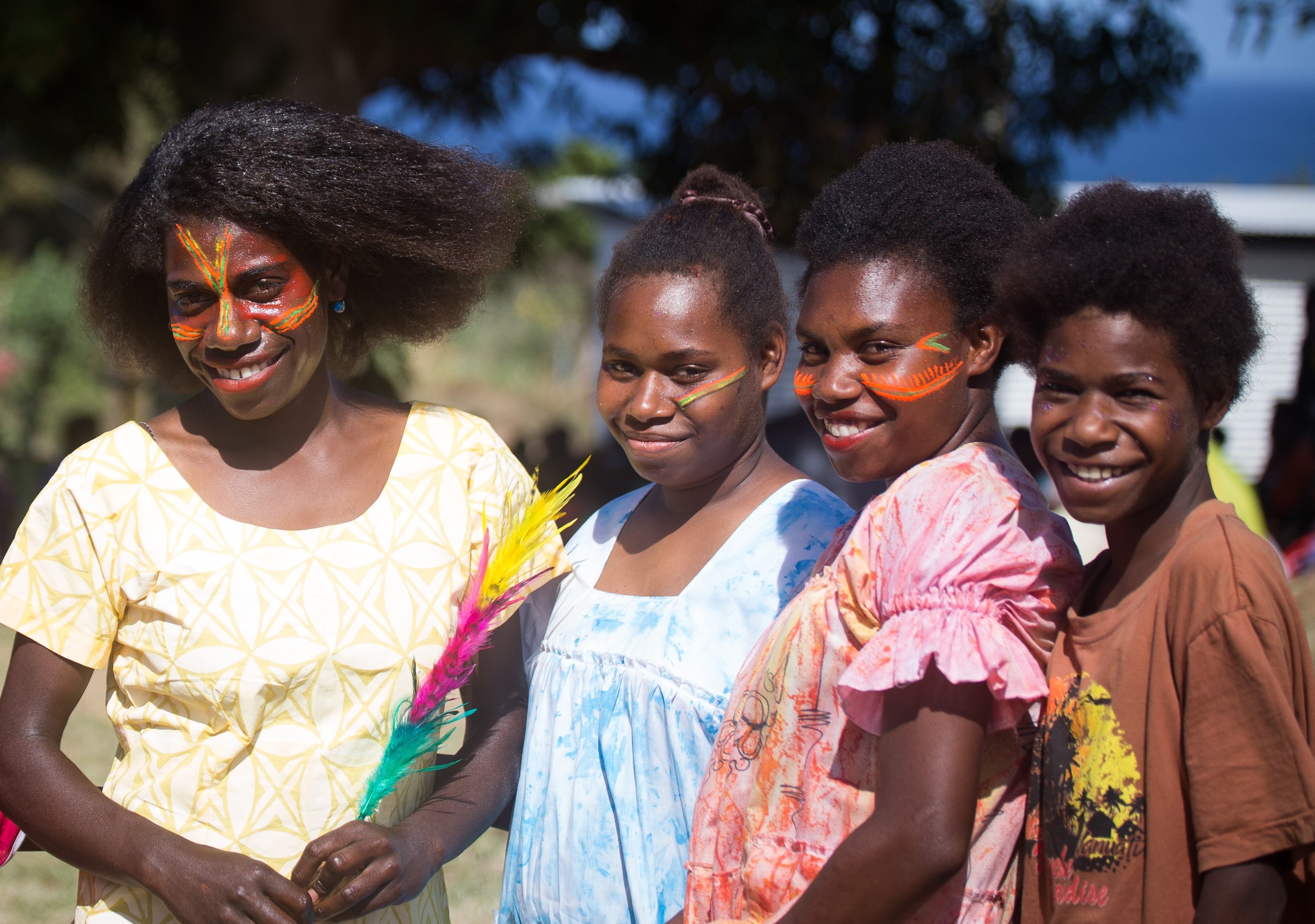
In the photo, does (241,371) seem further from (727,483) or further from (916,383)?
(916,383)

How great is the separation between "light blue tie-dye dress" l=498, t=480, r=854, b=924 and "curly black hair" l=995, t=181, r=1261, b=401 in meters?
0.60

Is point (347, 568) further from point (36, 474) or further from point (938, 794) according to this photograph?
point (36, 474)

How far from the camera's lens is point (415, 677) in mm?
1949

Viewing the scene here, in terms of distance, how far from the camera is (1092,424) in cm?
148

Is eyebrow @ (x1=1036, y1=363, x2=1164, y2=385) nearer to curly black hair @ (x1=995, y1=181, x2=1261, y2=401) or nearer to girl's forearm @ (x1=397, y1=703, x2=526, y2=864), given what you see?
curly black hair @ (x1=995, y1=181, x2=1261, y2=401)

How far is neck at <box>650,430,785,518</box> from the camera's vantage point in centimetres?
223

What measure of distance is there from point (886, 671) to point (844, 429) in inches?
19.5

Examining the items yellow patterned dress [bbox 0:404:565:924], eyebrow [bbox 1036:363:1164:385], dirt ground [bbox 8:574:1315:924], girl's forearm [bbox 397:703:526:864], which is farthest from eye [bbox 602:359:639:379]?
dirt ground [bbox 8:574:1315:924]

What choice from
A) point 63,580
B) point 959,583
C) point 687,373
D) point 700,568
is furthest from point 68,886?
point 959,583

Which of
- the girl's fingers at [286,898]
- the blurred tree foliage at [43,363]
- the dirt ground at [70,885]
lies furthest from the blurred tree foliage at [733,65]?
the blurred tree foliage at [43,363]

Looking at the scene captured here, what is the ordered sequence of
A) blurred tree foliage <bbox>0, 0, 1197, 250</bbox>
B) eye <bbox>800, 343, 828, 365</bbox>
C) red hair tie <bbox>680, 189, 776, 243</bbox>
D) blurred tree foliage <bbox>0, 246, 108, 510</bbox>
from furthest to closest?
Result: blurred tree foliage <bbox>0, 246, 108, 510</bbox> → blurred tree foliage <bbox>0, 0, 1197, 250</bbox> → red hair tie <bbox>680, 189, 776, 243</bbox> → eye <bbox>800, 343, 828, 365</bbox>

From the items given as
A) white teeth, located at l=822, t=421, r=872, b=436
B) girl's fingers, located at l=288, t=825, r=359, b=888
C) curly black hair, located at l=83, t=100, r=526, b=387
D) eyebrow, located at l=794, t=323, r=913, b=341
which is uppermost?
curly black hair, located at l=83, t=100, r=526, b=387

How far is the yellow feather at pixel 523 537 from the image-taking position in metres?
2.05

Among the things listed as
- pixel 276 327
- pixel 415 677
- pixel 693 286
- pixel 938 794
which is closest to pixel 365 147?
pixel 276 327
